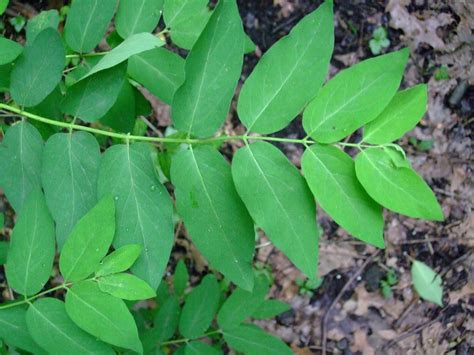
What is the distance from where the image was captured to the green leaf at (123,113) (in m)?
1.82

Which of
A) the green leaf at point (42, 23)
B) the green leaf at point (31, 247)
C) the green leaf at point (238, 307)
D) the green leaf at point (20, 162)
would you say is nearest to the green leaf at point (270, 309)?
the green leaf at point (238, 307)

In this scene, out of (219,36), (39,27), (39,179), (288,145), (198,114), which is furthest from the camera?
(288,145)

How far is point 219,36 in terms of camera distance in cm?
140

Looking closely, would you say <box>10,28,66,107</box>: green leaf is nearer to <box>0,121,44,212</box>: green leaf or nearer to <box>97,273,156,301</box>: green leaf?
<box>0,121,44,212</box>: green leaf

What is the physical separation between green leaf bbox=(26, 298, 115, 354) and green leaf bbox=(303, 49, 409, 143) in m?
0.89

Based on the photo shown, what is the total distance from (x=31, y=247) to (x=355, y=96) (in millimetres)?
1026

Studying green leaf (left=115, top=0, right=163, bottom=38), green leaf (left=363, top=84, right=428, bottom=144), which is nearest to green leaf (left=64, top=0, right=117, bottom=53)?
green leaf (left=115, top=0, right=163, bottom=38)

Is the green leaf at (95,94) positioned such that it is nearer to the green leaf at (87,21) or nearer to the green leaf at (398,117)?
the green leaf at (87,21)

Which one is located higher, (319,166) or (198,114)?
(198,114)

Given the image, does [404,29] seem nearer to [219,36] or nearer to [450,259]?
[450,259]

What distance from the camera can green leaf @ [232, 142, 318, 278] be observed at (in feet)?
4.60

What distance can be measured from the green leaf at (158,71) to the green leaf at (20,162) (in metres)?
0.38

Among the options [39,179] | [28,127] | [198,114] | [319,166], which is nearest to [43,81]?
[28,127]

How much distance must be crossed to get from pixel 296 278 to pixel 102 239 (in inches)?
89.3
